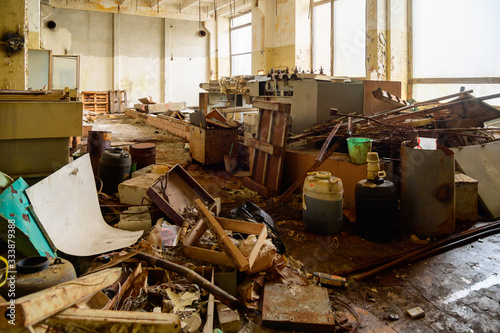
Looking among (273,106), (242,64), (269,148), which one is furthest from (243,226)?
(242,64)

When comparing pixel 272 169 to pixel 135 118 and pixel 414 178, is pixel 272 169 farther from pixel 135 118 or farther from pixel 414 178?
pixel 135 118

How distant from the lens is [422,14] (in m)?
9.16

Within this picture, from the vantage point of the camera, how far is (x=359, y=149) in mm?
4586

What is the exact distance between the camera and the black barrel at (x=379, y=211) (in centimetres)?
387

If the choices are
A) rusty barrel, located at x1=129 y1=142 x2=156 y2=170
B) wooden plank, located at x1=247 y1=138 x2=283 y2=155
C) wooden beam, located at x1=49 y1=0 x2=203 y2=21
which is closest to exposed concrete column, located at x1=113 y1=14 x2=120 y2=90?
wooden beam, located at x1=49 y1=0 x2=203 y2=21

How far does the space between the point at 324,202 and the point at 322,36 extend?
32.9 feet

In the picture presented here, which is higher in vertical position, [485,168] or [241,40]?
[241,40]

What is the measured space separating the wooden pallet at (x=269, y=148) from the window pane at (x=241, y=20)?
1335cm

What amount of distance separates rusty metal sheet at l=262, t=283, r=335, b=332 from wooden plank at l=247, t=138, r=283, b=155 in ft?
8.88

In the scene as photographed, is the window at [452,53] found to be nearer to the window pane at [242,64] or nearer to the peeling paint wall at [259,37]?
the peeling paint wall at [259,37]

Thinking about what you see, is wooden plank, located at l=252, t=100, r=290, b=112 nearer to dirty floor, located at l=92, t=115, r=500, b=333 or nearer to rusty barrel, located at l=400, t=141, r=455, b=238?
dirty floor, located at l=92, t=115, r=500, b=333

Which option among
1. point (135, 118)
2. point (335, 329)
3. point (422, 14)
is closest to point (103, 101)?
point (135, 118)

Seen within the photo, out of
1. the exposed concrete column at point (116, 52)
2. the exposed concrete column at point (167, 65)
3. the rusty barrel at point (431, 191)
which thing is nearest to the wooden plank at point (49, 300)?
Answer: the rusty barrel at point (431, 191)

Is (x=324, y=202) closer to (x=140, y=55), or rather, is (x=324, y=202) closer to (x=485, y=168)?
(x=485, y=168)
